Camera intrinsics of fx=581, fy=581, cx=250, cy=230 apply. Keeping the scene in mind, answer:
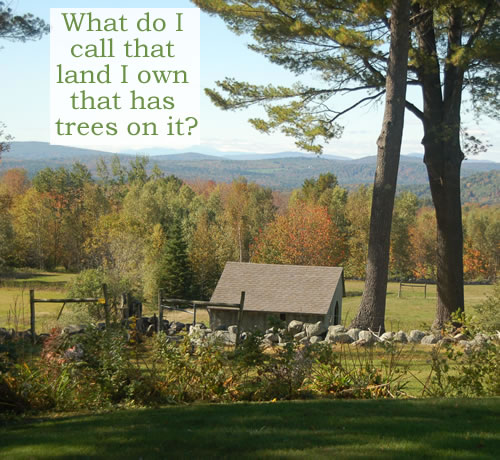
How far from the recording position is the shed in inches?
669

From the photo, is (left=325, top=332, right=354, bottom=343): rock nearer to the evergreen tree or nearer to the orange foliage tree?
the evergreen tree

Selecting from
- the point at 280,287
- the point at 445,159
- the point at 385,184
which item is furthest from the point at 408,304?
the point at 385,184

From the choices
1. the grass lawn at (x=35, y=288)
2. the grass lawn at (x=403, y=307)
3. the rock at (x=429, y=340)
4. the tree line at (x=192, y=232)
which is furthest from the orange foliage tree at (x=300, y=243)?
the rock at (x=429, y=340)

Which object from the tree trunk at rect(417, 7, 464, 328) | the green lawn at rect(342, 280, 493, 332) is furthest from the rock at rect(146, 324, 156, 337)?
the green lawn at rect(342, 280, 493, 332)

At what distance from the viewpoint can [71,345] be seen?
6.72 m

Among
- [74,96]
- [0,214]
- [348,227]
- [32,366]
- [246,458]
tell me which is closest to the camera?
[246,458]

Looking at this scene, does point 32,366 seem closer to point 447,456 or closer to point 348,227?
point 447,456

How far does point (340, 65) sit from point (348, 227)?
1456 inches

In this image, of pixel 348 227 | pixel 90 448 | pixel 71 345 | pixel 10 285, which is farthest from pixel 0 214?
pixel 90 448

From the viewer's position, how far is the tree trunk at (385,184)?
11.8 meters

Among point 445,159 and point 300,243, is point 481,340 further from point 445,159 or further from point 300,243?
point 300,243

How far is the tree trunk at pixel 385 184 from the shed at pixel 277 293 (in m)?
4.51

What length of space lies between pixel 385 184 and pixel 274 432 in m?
8.15

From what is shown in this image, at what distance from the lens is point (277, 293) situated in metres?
17.7
